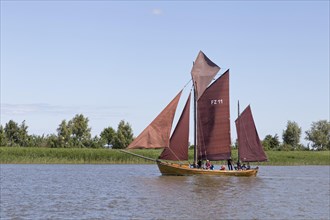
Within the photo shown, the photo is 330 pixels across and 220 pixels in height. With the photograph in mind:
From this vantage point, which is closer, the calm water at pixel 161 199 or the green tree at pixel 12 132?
the calm water at pixel 161 199

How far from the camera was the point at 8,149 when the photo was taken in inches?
2918

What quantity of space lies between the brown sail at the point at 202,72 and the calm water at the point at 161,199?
1013cm

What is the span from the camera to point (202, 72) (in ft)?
187

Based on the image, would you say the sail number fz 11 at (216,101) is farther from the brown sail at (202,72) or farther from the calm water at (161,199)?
the calm water at (161,199)

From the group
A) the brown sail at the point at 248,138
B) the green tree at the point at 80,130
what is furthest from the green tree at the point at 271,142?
the brown sail at the point at 248,138

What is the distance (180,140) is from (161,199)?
19757 millimetres

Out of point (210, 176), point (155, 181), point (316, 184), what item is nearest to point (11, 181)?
point (155, 181)

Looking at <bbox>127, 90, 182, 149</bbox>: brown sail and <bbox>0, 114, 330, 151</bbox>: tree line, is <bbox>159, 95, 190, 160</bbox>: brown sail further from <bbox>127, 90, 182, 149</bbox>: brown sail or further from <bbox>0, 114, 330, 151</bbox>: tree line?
<bbox>0, 114, 330, 151</bbox>: tree line

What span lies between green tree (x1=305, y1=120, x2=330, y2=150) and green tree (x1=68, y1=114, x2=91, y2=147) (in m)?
61.8

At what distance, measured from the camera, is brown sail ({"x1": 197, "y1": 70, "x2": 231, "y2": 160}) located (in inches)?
2179

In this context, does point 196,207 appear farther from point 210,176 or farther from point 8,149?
point 8,149

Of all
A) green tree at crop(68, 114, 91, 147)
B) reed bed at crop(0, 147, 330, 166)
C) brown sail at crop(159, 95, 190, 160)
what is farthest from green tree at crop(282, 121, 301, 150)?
brown sail at crop(159, 95, 190, 160)

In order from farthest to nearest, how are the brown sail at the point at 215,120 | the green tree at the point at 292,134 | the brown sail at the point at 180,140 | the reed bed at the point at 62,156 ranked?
1. the green tree at the point at 292,134
2. the reed bed at the point at 62,156
3. the brown sail at the point at 215,120
4. the brown sail at the point at 180,140

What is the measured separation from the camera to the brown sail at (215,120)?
55344 millimetres
